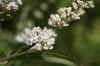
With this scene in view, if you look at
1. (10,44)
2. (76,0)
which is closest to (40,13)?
(10,44)

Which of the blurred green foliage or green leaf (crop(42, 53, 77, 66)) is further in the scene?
the blurred green foliage

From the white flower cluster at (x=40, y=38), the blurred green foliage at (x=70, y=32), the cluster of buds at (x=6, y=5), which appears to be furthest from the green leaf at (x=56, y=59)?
the blurred green foliage at (x=70, y=32)

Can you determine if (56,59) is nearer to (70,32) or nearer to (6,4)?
(6,4)

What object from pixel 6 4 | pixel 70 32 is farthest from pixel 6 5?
pixel 70 32

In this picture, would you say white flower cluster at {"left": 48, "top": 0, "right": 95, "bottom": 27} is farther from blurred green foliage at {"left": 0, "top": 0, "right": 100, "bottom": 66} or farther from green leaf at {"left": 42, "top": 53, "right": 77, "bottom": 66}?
blurred green foliage at {"left": 0, "top": 0, "right": 100, "bottom": 66}

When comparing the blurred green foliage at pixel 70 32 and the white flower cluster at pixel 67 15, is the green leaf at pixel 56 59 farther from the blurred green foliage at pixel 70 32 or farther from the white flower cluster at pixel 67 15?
the blurred green foliage at pixel 70 32

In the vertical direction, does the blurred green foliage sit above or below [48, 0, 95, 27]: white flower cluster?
below

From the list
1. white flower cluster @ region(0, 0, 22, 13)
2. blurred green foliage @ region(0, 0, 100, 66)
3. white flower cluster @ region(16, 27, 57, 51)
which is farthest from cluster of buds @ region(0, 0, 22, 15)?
blurred green foliage @ region(0, 0, 100, 66)

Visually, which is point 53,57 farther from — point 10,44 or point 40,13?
point 40,13
